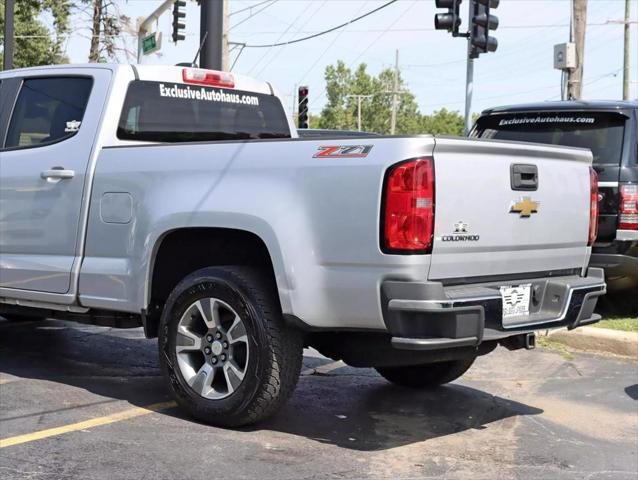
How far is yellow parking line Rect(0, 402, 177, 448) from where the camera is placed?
14.5 ft

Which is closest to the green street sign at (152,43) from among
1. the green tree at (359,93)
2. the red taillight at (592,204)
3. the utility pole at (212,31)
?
the utility pole at (212,31)

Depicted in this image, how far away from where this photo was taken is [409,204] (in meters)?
4.01

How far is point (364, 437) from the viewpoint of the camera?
4.75 m

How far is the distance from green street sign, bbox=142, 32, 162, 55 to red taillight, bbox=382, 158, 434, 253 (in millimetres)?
13447

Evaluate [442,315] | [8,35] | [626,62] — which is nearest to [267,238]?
[442,315]

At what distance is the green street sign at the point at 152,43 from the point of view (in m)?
16.5

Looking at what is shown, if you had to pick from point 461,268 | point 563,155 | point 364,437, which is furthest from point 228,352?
point 563,155

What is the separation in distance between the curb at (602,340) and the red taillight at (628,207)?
0.91m

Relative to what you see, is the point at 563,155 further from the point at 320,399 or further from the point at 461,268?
the point at 320,399

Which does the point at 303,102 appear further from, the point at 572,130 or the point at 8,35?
the point at 572,130

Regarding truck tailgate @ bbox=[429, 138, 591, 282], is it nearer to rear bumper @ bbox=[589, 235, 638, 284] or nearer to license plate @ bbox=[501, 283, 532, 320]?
license plate @ bbox=[501, 283, 532, 320]

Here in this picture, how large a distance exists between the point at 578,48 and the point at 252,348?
11.7m

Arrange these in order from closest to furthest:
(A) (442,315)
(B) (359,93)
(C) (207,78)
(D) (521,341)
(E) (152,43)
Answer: (A) (442,315)
(D) (521,341)
(C) (207,78)
(E) (152,43)
(B) (359,93)

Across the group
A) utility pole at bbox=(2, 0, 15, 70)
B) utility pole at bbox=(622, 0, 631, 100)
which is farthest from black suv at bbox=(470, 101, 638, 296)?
utility pole at bbox=(622, 0, 631, 100)
